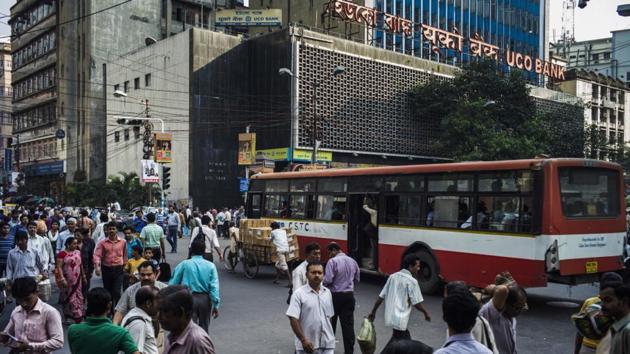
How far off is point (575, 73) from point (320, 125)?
3867 centimetres

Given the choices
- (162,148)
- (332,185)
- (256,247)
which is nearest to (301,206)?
(332,185)

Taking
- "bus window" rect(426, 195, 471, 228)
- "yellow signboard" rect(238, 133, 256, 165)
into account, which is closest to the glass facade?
"yellow signboard" rect(238, 133, 256, 165)

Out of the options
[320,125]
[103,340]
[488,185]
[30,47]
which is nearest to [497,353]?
[103,340]

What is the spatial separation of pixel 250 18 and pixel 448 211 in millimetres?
36219

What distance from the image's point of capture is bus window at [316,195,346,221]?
16484 millimetres

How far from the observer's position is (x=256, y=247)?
1620cm

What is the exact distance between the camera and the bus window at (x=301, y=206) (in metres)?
17.7

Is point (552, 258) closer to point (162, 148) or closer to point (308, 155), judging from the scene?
point (162, 148)

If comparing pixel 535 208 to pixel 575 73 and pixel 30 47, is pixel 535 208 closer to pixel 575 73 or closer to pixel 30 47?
pixel 575 73

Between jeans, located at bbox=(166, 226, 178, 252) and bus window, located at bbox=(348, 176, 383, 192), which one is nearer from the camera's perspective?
bus window, located at bbox=(348, 176, 383, 192)

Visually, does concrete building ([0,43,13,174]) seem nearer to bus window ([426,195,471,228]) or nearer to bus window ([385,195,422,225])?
bus window ([385,195,422,225])

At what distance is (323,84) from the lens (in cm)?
3816

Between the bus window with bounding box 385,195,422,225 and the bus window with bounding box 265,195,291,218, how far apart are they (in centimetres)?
430

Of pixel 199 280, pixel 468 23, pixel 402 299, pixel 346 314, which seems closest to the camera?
pixel 402 299
